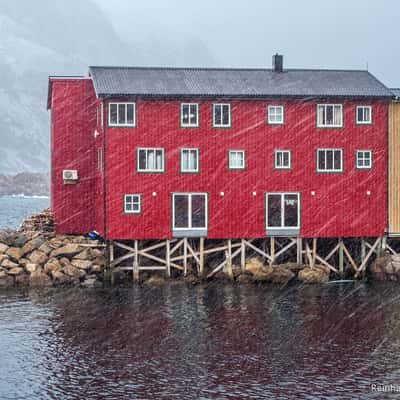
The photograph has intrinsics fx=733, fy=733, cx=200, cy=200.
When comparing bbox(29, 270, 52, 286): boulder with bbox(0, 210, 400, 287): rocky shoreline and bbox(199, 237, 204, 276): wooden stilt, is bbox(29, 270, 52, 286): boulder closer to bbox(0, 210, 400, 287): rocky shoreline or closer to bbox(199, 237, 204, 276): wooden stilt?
bbox(0, 210, 400, 287): rocky shoreline

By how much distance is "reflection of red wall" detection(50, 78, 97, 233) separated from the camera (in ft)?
159

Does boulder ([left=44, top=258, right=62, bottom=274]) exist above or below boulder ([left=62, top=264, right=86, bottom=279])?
above

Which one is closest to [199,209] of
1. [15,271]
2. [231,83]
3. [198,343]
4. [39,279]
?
[231,83]

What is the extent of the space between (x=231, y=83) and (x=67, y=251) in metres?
15.1

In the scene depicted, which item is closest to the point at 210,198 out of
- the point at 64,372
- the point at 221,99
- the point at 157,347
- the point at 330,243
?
the point at 221,99

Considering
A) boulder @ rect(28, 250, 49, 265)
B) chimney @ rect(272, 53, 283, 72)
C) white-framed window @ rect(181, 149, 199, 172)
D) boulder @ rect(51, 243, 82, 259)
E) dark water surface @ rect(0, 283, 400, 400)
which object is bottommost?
dark water surface @ rect(0, 283, 400, 400)

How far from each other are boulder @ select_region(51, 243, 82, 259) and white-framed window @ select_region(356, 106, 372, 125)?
774 inches

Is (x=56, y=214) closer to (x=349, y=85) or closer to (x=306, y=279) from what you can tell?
(x=306, y=279)

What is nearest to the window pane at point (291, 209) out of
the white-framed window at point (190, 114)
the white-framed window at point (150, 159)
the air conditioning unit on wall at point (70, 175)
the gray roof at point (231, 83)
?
the gray roof at point (231, 83)

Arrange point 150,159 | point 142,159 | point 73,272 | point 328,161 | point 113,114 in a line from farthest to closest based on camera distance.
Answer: point 328,161, point 150,159, point 142,159, point 113,114, point 73,272

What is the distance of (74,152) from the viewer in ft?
160

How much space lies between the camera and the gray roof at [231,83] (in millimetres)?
45625

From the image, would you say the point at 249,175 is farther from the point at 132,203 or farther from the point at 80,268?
the point at 80,268

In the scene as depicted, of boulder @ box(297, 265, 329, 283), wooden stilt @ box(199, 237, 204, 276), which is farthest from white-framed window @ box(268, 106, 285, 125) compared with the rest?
boulder @ box(297, 265, 329, 283)
